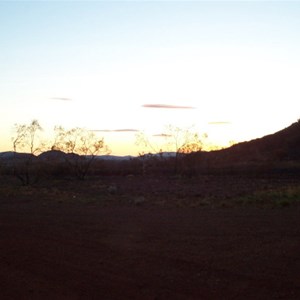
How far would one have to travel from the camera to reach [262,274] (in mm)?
11383

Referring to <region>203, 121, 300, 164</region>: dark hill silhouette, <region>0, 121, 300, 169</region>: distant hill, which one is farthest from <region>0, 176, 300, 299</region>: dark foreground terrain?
<region>203, 121, 300, 164</region>: dark hill silhouette

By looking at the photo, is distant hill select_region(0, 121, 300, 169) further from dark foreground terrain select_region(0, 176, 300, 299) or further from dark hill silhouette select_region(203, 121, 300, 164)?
dark foreground terrain select_region(0, 176, 300, 299)

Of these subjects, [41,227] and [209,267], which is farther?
[41,227]

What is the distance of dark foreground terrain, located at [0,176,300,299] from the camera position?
10.4 meters

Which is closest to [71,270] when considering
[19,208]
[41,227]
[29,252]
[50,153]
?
[29,252]

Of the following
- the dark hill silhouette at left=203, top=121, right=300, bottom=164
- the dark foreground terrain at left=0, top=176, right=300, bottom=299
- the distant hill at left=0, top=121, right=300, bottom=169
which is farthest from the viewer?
the dark hill silhouette at left=203, top=121, right=300, bottom=164

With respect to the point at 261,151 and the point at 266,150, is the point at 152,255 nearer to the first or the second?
the point at 266,150

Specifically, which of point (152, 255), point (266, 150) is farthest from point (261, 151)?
point (152, 255)

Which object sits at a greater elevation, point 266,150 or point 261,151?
point 266,150

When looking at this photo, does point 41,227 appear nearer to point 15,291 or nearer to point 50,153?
point 15,291

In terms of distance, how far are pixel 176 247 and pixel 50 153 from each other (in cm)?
6947

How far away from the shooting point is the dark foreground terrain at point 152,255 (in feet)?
34.2

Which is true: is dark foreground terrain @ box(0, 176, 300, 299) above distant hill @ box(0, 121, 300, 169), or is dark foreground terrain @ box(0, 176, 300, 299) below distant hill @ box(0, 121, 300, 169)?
below

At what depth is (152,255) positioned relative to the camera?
13.7m
